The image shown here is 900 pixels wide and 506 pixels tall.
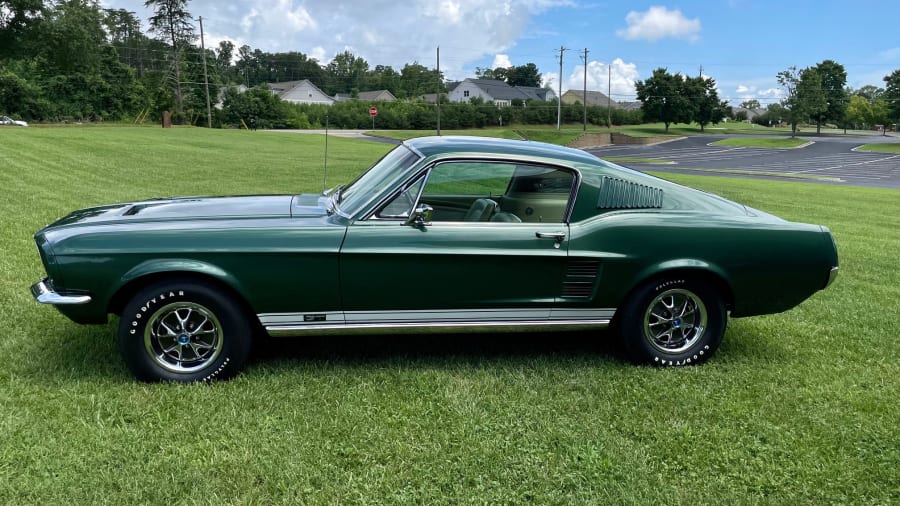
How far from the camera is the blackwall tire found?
11.7ft

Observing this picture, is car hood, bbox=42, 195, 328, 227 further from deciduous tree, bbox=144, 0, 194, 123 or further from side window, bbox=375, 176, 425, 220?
deciduous tree, bbox=144, 0, 194, 123

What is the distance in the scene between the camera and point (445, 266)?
3775 millimetres

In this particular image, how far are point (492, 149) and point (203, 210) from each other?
189 centimetres

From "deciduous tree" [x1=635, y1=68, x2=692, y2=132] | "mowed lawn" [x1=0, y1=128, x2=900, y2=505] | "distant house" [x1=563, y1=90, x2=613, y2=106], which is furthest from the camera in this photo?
"distant house" [x1=563, y1=90, x2=613, y2=106]

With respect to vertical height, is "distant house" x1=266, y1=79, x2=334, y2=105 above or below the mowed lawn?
above

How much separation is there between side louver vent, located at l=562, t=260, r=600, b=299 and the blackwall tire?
1.90 m

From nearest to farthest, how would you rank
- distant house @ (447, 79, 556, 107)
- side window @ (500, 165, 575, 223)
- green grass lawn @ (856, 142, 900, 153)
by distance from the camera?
1. side window @ (500, 165, 575, 223)
2. green grass lawn @ (856, 142, 900, 153)
3. distant house @ (447, 79, 556, 107)

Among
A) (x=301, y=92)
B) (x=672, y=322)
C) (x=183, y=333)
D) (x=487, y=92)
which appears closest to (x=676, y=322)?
(x=672, y=322)

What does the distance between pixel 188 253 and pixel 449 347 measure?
1.82 metres

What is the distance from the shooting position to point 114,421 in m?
3.25

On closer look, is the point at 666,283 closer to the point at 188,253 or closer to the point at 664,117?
the point at 188,253

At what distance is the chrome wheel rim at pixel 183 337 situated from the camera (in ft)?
11.8

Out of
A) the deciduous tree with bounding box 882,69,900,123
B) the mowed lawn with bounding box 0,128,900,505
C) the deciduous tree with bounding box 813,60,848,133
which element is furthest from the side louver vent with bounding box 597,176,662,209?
the deciduous tree with bounding box 813,60,848,133

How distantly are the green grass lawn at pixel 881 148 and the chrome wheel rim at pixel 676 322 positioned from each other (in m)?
56.1
